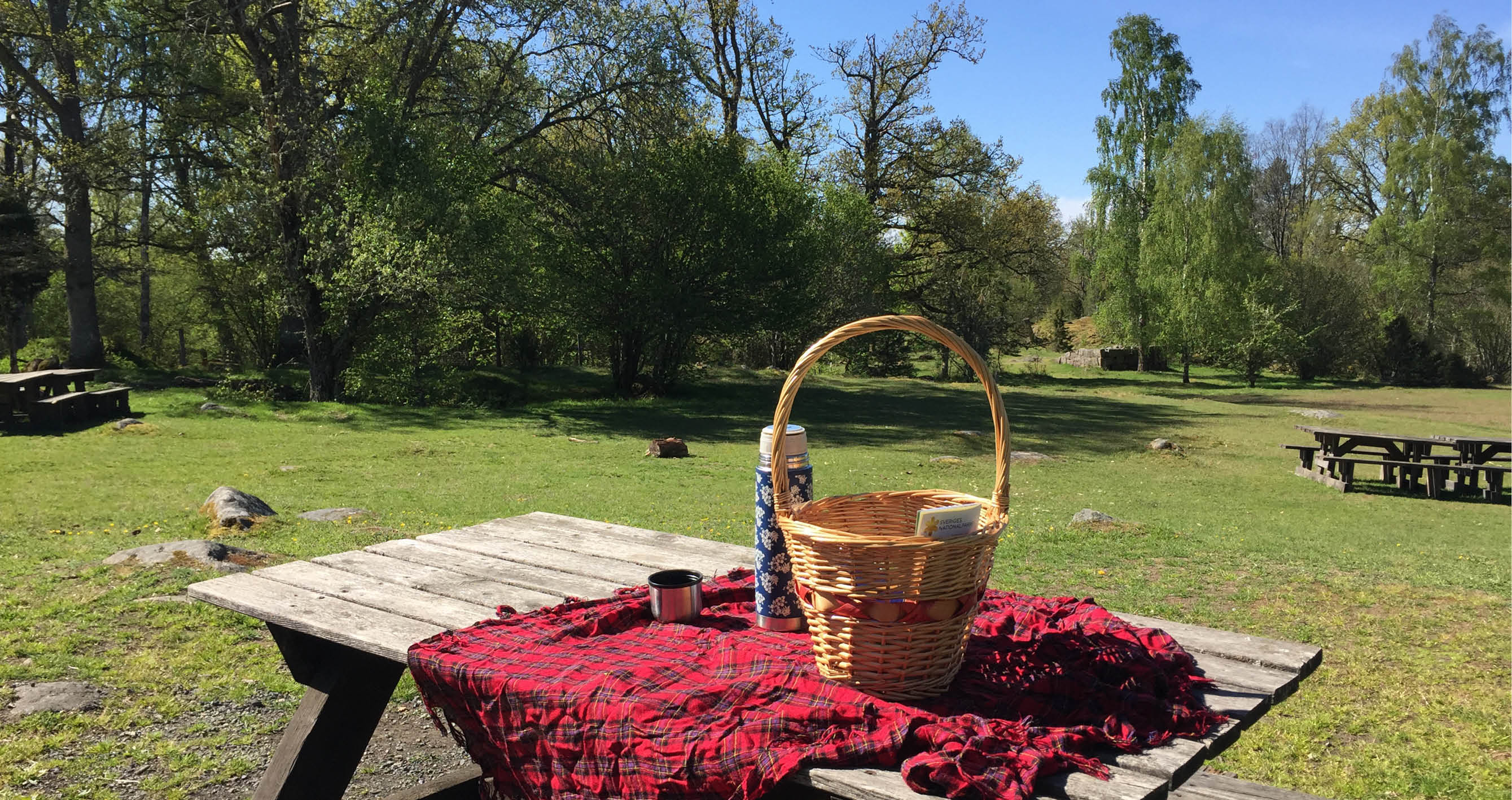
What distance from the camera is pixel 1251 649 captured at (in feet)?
7.72

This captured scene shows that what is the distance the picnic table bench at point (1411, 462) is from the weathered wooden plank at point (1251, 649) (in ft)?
43.7

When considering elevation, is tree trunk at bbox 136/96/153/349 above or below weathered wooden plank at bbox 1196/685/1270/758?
above

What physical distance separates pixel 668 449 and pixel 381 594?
12473 mm

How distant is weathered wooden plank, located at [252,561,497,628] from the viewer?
106 inches

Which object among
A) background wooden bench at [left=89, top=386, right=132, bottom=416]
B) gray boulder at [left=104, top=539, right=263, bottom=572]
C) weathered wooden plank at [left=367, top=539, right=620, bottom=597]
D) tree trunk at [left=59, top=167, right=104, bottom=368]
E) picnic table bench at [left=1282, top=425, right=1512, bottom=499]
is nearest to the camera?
weathered wooden plank at [left=367, top=539, right=620, bottom=597]

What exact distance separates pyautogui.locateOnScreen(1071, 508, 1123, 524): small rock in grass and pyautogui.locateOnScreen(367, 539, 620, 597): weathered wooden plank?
25.6 ft

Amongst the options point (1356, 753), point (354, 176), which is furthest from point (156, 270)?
point (1356, 753)

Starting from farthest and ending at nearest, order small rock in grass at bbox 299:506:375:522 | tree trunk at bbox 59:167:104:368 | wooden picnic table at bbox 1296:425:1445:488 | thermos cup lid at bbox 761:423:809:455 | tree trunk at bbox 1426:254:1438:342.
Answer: tree trunk at bbox 1426:254:1438:342 → tree trunk at bbox 59:167:104:368 → wooden picnic table at bbox 1296:425:1445:488 → small rock in grass at bbox 299:506:375:522 → thermos cup lid at bbox 761:423:809:455

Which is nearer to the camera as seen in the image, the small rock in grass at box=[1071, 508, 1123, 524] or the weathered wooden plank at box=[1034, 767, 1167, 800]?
the weathered wooden plank at box=[1034, 767, 1167, 800]

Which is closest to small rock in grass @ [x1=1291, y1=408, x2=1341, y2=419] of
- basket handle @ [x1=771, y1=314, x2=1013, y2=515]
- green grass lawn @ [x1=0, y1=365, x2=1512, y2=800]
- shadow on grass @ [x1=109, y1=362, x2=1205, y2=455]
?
green grass lawn @ [x1=0, y1=365, x2=1512, y2=800]

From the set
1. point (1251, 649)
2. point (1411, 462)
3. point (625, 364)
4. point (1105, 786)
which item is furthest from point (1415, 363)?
point (1105, 786)

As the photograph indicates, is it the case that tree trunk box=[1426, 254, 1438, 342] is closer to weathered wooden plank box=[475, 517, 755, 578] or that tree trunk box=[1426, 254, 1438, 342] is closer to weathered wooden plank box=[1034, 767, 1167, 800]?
weathered wooden plank box=[475, 517, 755, 578]

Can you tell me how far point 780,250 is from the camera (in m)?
25.0

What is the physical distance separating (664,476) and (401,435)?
5905mm
